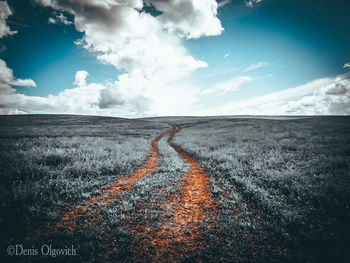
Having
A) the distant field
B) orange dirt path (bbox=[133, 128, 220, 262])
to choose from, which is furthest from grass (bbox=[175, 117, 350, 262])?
orange dirt path (bbox=[133, 128, 220, 262])

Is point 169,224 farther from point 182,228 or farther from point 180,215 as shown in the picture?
point 180,215

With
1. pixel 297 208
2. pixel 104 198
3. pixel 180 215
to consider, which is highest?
pixel 297 208

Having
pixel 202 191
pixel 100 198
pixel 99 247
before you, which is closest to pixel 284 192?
pixel 202 191

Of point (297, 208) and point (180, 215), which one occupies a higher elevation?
point (297, 208)

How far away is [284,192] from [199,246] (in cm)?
476

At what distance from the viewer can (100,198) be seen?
244 inches

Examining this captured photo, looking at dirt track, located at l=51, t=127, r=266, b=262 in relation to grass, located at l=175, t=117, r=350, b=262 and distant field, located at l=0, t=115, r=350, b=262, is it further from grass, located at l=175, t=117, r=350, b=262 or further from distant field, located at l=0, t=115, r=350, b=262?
grass, located at l=175, t=117, r=350, b=262

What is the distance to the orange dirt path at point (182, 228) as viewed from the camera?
3.81 m

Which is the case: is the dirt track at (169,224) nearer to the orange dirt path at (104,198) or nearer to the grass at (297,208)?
the orange dirt path at (104,198)

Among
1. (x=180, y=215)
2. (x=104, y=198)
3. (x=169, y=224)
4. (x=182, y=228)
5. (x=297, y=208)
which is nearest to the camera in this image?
(x=182, y=228)

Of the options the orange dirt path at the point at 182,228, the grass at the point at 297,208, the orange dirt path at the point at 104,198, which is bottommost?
the orange dirt path at the point at 182,228

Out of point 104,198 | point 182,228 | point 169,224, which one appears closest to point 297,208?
point 182,228

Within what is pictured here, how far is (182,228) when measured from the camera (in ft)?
15.3

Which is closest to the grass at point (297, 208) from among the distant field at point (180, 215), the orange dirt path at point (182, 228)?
the distant field at point (180, 215)
